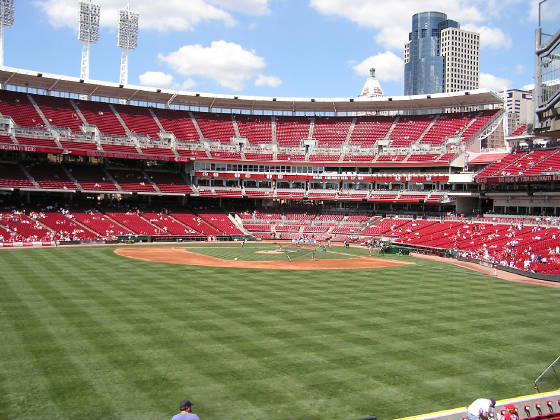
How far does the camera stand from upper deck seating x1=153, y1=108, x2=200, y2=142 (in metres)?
83.7

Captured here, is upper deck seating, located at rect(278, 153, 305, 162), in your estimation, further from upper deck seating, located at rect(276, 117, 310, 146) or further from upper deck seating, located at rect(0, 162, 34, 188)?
A: upper deck seating, located at rect(0, 162, 34, 188)

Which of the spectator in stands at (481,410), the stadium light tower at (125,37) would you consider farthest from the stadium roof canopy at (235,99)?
the spectator in stands at (481,410)

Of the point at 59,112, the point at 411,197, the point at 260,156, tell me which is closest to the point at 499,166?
the point at 411,197

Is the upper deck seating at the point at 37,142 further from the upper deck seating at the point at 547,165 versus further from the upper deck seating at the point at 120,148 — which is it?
the upper deck seating at the point at 547,165

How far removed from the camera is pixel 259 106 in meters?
90.4

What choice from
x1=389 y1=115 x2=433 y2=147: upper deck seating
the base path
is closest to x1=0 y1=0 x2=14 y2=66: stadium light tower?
the base path

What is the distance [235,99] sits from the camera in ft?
281

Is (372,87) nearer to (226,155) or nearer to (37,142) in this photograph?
(226,155)

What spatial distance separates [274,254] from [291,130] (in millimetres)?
41174

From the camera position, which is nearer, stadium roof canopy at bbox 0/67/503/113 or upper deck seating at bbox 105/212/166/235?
upper deck seating at bbox 105/212/166/235

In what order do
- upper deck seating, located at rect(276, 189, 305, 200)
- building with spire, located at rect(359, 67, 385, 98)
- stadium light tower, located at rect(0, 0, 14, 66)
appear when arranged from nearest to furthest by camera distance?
stadium light tower, located at rect(0, 0, 14, 66), upper deck seating, located at rect(276, 189, 305, 200), building with spire, located at rect(359, 67, 385, 98)

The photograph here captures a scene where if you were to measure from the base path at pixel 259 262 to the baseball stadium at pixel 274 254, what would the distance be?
59cm

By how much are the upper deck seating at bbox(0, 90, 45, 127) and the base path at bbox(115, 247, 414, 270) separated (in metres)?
29.5

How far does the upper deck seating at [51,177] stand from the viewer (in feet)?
221
